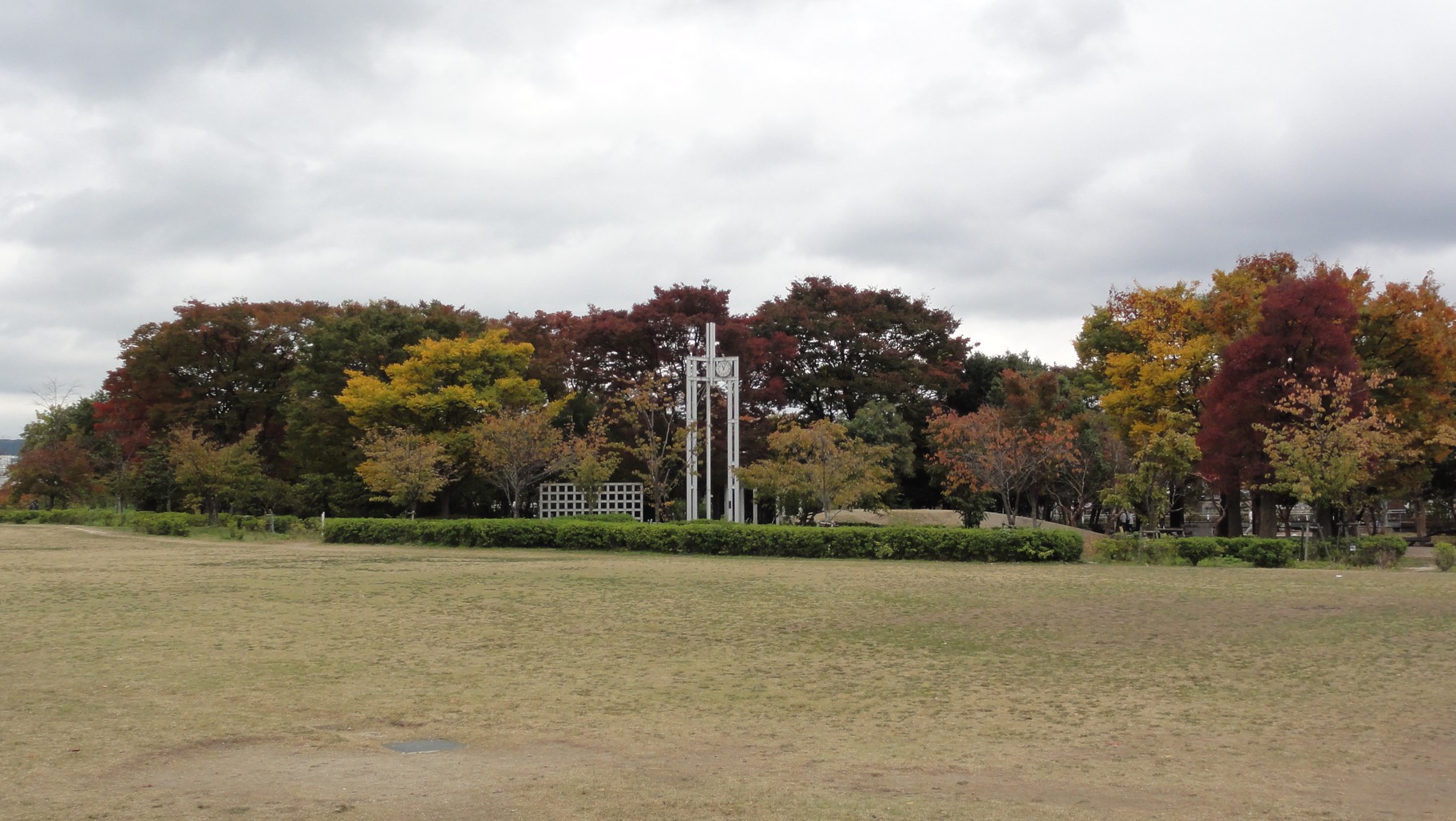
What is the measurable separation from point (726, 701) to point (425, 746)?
2345mm

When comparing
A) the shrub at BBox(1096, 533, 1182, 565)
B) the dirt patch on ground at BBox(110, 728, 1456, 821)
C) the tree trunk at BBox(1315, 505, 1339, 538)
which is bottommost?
the dirt patch on ground at BBox(110, 728, 1456, 821)

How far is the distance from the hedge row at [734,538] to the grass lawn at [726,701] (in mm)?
5834

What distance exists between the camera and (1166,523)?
44.8 meters

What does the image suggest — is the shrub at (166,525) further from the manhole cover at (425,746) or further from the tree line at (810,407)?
the manhole cover at (425,746)

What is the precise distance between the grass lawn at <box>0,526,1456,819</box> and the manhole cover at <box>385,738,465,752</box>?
11cm

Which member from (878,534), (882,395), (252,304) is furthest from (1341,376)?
(252,304)

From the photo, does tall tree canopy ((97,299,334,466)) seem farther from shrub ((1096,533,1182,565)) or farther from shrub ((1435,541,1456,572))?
shrub ((1435,541,1456,572))

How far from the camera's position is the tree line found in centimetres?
2416

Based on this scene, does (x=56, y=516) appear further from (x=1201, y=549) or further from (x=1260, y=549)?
(x=1260, y=549)

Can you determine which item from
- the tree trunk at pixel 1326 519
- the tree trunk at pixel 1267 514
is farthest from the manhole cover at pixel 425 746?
the tree trunk at pixel 1267 514

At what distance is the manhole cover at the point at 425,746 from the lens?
677cm

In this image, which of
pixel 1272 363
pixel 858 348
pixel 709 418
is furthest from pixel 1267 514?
pixel 858 348

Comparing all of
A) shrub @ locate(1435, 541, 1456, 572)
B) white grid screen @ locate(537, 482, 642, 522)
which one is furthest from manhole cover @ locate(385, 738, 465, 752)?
white grid screen @ locate(537, 482, 642, 522)

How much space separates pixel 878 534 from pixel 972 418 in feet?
31.3
